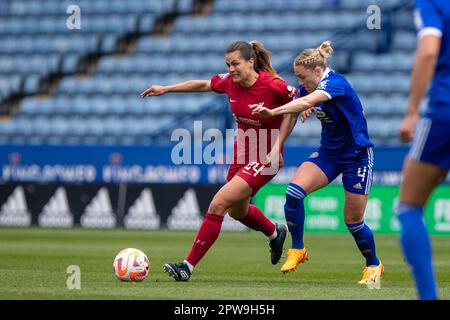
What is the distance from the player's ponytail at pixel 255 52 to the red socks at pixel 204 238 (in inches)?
62.2

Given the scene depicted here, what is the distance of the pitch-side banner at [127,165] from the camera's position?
20.9m

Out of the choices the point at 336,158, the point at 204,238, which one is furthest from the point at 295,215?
the point at 204,238

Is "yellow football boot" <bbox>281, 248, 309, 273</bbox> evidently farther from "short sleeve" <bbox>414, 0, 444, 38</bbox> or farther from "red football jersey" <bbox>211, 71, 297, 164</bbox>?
"short sleeve" <bbox>414, 0, 444, 38</bbox>

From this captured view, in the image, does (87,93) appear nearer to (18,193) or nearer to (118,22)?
(118,22)

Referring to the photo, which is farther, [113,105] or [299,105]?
[113,105]

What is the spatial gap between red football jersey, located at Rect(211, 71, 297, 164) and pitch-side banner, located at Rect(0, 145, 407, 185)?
34.1 feet

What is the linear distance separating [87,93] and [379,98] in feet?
26.6

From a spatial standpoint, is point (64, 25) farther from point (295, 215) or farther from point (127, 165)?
point (295, 215)

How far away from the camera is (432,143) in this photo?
6.14 m

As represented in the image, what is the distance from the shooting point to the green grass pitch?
27.7ft

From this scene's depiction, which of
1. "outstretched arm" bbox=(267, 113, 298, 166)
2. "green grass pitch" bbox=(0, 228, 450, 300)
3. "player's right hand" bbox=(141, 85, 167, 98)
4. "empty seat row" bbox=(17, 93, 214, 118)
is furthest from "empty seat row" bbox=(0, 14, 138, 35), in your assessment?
"outstretched arm" bbox=(267, 113, 298, 166)

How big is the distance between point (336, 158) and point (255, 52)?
1.32m

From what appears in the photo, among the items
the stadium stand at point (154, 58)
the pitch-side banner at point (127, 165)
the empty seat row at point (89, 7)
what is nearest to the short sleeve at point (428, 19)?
the pitch-side banner at point (127, 165)
